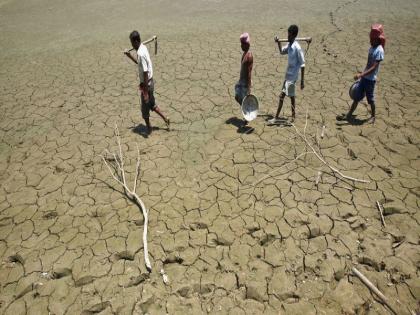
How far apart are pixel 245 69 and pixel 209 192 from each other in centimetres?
198

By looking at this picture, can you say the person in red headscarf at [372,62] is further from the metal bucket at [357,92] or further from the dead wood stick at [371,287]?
the dead wood stick at [371,287]

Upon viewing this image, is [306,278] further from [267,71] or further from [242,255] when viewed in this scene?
[267,71]

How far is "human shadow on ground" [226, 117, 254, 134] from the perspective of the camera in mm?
5268

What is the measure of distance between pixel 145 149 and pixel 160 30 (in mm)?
6142

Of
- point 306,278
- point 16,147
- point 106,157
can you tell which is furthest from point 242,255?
point 16,147

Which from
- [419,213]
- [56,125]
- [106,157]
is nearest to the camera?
[419,213]

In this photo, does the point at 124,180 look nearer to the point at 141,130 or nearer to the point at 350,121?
the point at 141,130

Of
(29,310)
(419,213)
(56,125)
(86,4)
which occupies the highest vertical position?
(86,4)

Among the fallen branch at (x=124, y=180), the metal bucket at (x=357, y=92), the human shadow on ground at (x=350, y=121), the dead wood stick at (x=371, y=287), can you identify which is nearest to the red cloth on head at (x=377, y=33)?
the metal bucket at (x=357, y=92)

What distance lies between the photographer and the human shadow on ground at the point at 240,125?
17.3ft

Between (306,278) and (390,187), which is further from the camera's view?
(390,187)

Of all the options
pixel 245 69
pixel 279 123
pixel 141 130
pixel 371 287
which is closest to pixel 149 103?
pixel 141 130

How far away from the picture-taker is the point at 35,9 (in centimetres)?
1323

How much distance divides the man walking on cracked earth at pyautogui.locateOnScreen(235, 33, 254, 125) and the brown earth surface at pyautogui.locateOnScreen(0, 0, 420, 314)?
608 millimetres
